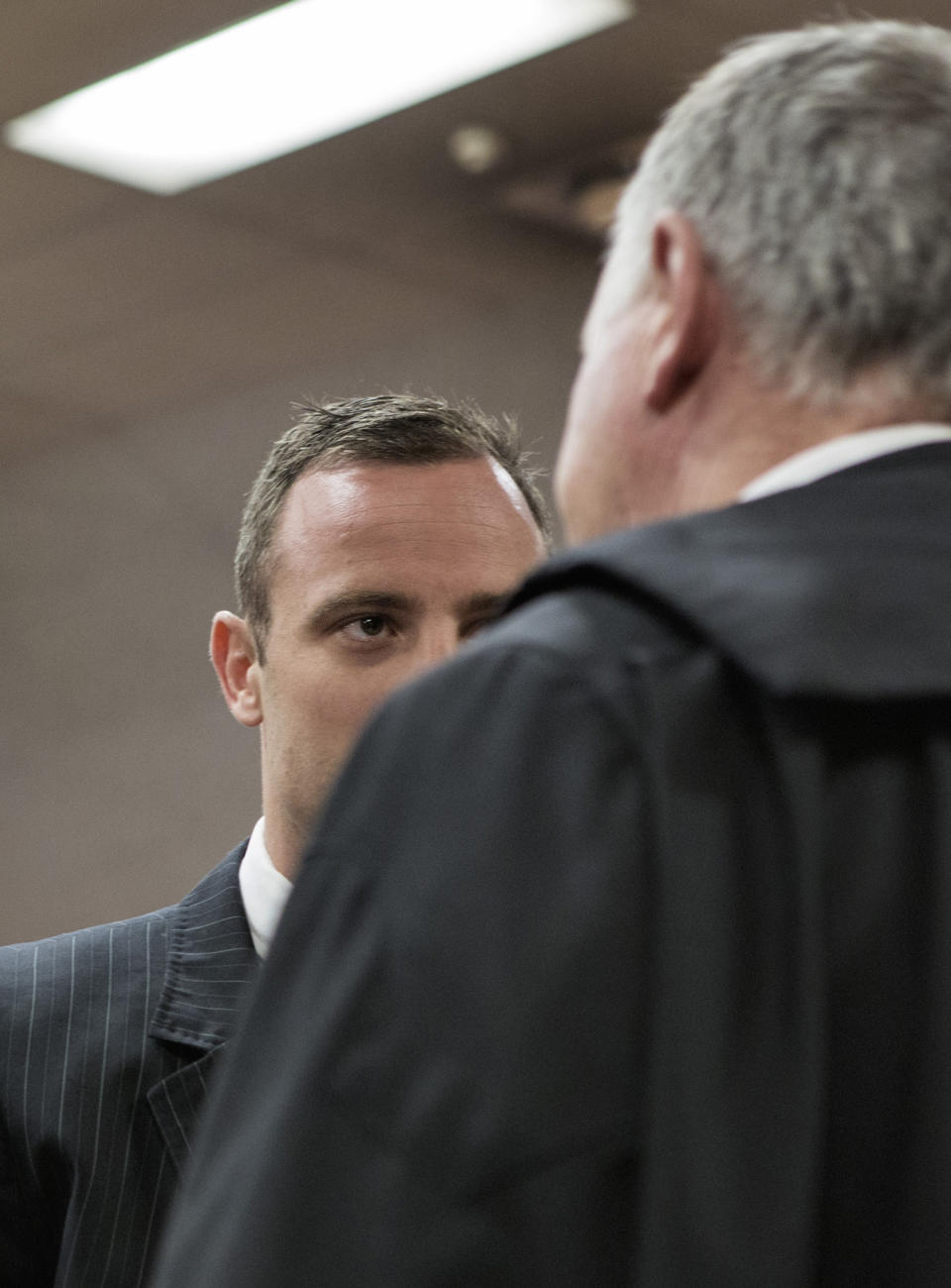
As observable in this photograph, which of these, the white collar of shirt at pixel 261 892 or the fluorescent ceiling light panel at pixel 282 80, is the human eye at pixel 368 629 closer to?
the white collar of shirt at pixel 261 892

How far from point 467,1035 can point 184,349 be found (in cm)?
471

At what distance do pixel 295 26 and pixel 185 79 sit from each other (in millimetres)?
324

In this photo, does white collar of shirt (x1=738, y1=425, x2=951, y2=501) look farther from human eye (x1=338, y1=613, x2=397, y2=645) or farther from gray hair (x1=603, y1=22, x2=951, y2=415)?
human eye (x1=338, y1=613, x2=397, y2=645)

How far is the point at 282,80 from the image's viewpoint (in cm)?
360

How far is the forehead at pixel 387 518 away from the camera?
1.98 metres

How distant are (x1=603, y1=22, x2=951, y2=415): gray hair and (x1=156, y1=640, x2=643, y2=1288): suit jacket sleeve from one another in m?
0.23

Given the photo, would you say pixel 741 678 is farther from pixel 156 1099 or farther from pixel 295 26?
pixel 295 26

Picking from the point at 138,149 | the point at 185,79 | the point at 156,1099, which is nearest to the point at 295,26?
the point at 185,79

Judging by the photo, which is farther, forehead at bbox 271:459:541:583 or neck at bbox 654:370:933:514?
forehead at bbox 271:459:541:583

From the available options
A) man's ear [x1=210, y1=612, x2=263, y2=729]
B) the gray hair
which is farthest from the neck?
man's ear [x1=210, y1=612, x2=263, y2=729]

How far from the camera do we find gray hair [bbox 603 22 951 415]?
2.44ft

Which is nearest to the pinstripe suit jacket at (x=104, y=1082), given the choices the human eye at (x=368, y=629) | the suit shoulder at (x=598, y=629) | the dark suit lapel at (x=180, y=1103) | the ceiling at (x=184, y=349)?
the dark suit lapel at (x=180, y=1103)

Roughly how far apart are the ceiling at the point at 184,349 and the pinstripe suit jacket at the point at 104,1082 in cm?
216

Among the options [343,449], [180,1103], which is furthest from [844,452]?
[343,449]
